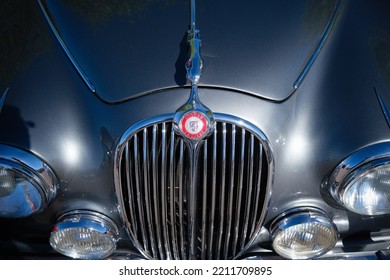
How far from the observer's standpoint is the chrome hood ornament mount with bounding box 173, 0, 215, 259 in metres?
1.76

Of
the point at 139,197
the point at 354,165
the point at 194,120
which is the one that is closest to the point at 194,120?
the point at 194,120

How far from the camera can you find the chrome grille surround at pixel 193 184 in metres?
1.82

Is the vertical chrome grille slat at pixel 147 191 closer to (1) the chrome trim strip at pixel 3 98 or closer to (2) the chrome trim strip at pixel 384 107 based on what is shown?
(1) the chrome trim strip at pixel 3 98

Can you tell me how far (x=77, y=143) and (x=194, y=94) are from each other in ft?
1.45

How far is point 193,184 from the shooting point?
6.11 ft

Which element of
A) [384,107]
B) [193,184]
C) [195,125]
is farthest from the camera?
[384,107]

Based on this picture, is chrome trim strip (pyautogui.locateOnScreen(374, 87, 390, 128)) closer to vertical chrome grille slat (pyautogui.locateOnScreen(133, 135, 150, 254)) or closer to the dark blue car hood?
the dark blue car hood

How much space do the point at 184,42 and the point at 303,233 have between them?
2.56 ft

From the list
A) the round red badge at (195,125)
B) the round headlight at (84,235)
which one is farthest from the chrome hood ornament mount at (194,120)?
the round headlight at (84,235)

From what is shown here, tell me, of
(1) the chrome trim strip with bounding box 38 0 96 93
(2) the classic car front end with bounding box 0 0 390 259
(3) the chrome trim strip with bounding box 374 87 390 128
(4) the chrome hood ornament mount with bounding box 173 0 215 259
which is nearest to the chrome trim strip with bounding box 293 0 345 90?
(2) the classic car front end with bounding box 0 0 390 259

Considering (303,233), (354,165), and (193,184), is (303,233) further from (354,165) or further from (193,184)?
(193,184)
